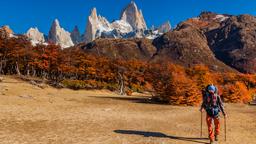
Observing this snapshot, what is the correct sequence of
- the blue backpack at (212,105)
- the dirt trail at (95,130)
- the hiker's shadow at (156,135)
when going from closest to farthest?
the dirt trail at (95,130), the blue backpack at (212,105), the hiker's shadow at (156,135)

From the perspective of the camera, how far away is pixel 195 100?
42.6 m

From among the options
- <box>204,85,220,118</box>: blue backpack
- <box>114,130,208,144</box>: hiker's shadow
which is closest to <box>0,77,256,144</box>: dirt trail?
<box>114,130,208,144</box>: hiker's shadow

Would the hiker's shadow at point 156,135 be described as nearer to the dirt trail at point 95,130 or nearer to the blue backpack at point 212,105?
the dirt trail at point 95,130

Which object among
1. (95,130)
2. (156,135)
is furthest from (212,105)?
(95,130)

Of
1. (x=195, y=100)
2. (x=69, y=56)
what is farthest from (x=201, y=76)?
(x=69, y=56)

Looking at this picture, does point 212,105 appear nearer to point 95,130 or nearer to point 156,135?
point 156,135

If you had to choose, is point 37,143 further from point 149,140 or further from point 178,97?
point 178,97

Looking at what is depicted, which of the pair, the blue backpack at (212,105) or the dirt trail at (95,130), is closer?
the dirt trail at (95,130)

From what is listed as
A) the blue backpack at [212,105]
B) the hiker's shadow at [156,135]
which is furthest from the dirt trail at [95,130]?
the blue backpack at [212,105]

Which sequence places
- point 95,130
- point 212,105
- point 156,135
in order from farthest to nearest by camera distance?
point 95,130
point 156,135
point 212,105

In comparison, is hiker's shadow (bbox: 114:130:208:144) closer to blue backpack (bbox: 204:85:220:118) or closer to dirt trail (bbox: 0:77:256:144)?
dirt trail (bbox: 0:77:256:144)

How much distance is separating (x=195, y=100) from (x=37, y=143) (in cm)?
3066

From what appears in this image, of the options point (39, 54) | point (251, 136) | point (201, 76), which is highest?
point (39, 54)

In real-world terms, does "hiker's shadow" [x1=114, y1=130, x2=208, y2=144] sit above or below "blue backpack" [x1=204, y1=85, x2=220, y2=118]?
below
